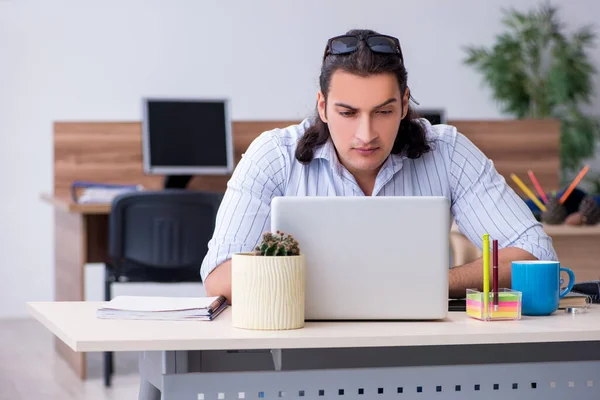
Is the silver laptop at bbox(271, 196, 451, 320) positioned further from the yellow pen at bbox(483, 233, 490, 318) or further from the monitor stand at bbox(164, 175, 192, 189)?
the monitor stand at bbox(164, 175, 192, 189)

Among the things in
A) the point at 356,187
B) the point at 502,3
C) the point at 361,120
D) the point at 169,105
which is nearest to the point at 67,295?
the point at 169,105

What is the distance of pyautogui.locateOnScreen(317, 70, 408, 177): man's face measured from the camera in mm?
1743

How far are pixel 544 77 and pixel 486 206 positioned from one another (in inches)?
177

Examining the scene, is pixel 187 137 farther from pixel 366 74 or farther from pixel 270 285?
pixel 270 285

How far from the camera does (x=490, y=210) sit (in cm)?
200

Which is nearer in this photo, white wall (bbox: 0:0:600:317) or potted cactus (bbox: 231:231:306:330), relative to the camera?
potted cactus (bbox: 231:231:306:330)

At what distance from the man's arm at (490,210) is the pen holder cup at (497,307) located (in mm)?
289

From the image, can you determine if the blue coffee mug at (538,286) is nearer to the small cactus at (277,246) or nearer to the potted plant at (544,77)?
the small cactus at (277,246)

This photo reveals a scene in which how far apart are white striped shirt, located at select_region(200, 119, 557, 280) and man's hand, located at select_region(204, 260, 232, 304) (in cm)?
11

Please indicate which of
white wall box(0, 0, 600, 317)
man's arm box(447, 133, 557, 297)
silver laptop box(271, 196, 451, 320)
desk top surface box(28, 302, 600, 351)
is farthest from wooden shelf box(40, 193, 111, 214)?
silver laptop box(271, 196, 451, 320)

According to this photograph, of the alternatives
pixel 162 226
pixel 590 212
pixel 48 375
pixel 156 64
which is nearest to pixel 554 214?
pixel 590 212

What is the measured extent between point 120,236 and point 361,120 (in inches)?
84.8

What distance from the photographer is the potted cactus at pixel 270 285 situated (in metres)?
1.35

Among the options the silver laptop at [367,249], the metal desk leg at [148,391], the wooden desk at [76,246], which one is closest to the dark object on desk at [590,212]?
the wooden desk at [76,246]
